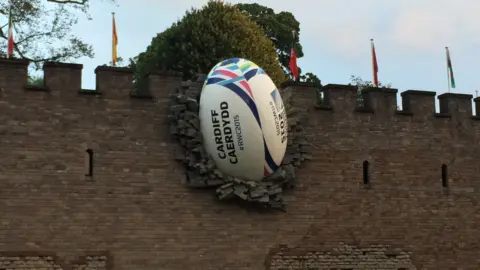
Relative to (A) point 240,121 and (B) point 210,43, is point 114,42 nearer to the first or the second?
(A) point 240,121

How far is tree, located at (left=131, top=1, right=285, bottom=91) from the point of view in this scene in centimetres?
2747

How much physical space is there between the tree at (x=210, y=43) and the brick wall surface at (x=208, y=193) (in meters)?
10.9

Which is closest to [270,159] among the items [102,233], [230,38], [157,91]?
[157,91]

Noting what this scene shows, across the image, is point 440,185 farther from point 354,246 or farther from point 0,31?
point 0,31

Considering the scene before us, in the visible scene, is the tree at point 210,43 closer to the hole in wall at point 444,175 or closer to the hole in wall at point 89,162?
the hole in wall at point 444,175

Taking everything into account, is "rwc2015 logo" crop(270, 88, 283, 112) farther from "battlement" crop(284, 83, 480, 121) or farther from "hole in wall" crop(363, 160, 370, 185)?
"hole in wall" crop(363, 160, 370, 185)

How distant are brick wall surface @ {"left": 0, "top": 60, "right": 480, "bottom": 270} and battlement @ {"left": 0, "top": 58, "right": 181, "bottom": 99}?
0.02 metres

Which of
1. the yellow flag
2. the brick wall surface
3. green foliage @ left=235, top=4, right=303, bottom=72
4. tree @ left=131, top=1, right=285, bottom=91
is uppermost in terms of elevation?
green foliage @ left=235, top=4, right=303, bottom=72

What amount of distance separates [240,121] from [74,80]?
3692 millimetres

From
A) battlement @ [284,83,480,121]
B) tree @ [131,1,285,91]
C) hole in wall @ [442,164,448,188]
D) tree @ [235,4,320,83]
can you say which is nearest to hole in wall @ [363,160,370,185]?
battlement @ [284,83,480,121]

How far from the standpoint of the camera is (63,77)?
14836 millimetres

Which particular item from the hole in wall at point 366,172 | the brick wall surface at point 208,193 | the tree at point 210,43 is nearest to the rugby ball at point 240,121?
the brick wall surface at point 208,193

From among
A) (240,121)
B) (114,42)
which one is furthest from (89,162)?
(114,42)

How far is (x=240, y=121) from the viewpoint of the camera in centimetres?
1509
